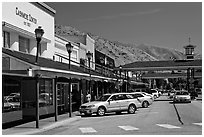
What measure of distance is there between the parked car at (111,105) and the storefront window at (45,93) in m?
2.48

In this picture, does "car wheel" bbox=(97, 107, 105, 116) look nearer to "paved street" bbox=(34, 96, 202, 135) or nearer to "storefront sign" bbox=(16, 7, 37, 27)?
"paved street" bbox=(34, 96, 202, 135)

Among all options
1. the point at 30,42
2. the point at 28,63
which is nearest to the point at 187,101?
the point at 30,42

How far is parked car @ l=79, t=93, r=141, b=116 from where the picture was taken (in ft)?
83.7

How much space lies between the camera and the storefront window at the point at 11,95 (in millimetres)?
19594

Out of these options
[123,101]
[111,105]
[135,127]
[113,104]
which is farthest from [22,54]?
[135,127]

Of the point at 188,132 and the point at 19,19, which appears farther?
the point at 19,19

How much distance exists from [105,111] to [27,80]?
6012 mm

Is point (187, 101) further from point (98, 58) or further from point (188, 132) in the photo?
point (188, 132)

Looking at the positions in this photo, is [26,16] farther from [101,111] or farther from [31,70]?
[31,70]

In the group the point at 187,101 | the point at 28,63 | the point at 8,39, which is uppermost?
the point at 8,39

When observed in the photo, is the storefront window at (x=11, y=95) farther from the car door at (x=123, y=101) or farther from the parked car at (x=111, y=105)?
the car door at (x=123, y=101)

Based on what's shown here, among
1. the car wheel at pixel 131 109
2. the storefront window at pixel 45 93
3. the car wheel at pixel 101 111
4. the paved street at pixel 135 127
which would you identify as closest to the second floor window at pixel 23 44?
the storefront window at pixel 45 93

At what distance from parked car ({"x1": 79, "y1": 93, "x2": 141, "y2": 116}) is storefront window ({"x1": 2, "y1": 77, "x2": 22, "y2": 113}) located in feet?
17.0

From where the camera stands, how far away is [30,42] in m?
28.1
